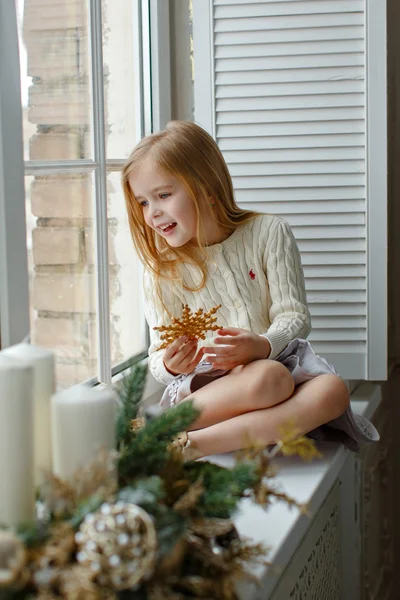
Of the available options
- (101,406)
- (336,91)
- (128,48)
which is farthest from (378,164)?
(101,406)

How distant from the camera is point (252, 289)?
1.76 meters

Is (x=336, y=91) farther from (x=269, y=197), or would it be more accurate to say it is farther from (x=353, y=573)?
(x=353, y=573)

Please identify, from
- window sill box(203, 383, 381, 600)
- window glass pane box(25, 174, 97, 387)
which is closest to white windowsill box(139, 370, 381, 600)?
window sill box(203, 383, 381, 600)

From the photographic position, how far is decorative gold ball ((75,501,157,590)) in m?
0.76

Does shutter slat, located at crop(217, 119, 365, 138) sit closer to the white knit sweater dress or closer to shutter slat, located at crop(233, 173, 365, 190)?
shutter slat, located at crop(233, 173, 365, 190)

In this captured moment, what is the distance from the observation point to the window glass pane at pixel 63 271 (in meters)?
1.53

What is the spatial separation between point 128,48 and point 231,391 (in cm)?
88

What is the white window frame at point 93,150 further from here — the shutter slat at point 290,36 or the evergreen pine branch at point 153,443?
the evergreen pine branch at point 153,443

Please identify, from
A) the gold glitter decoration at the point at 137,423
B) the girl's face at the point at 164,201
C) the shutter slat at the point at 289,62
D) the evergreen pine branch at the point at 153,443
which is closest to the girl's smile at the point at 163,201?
the girl's face at the point at 164,201

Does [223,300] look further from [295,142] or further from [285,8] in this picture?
[285,8]

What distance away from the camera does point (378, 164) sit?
1955 millimetres

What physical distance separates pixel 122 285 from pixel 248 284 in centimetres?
31

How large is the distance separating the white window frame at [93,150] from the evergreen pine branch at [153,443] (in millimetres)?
404

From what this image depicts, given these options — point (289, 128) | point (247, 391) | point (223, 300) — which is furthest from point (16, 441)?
point (289, 128)
